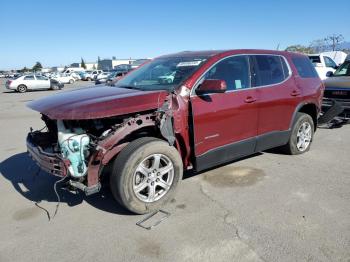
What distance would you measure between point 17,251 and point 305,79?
197 inches

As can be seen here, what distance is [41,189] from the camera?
460 centimetres

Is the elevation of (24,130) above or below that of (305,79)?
below

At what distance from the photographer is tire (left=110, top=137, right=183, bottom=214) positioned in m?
3.48

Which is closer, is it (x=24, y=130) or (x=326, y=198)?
(x=326, y=198)

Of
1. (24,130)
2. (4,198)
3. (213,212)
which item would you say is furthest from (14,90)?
(213,212)

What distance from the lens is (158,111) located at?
371 cm

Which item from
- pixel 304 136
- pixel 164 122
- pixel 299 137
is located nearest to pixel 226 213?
pixel 164 122

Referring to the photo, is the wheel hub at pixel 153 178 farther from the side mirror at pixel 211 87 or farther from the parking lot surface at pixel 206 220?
the side mirror at pixel 211 87

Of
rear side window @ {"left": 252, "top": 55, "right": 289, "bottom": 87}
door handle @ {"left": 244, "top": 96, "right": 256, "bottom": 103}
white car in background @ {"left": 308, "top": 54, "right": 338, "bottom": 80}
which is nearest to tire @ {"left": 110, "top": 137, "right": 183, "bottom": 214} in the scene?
door handle @ {"left": 244, "top": 96, "right": 256, "bottom": 103}

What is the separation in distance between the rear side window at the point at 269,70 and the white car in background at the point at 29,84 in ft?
87.5

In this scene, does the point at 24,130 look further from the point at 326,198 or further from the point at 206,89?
the point at 326,198

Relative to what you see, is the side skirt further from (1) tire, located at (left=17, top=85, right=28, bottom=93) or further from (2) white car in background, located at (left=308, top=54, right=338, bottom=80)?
(1) tire, located at (left=17, top=85, right=28, bottom=93)

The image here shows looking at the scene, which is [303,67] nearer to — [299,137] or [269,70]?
[269,70]

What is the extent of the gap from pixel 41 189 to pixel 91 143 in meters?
1.59
